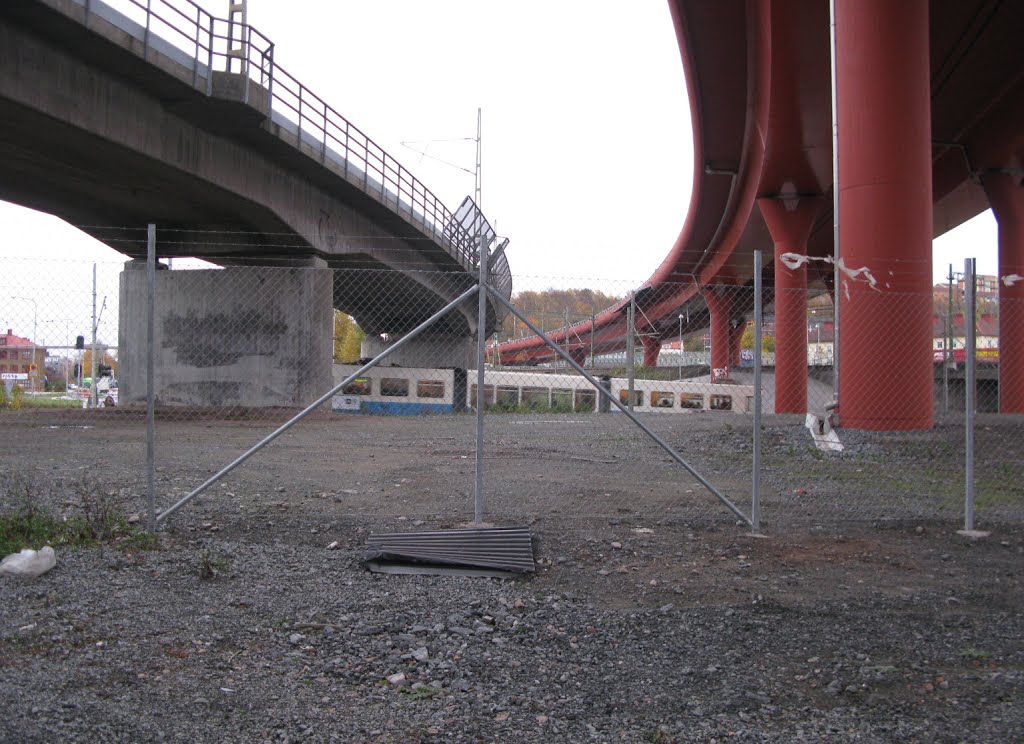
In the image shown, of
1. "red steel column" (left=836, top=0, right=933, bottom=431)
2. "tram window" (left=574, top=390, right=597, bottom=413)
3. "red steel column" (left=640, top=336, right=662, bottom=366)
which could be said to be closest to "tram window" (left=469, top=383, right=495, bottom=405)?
"tram window" (left=574, top=390, right=597, bottom=413)

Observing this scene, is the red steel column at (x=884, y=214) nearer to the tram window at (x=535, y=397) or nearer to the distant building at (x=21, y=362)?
the distant building at (x=21, y=362)

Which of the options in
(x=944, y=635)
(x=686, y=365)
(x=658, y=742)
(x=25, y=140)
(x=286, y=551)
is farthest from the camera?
(x=686, y=365)

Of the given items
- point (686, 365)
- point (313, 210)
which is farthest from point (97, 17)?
point (686, 365)

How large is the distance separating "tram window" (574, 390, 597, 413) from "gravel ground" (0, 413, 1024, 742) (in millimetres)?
22153

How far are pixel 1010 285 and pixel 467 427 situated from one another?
1808 cm

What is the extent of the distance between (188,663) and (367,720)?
111 cm

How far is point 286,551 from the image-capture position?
6074 millimetres

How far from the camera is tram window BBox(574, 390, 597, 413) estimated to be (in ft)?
98.9

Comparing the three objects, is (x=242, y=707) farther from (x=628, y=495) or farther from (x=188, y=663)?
(x=628, y=495)

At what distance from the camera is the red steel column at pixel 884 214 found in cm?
1297

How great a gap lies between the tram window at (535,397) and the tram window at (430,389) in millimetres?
3437

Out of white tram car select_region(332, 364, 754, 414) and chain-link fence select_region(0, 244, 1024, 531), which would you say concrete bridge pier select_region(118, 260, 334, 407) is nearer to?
chain-link fence select_region(0, 244, 1024, 531)

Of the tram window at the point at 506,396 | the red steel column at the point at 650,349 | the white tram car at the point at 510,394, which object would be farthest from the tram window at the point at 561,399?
the red steel column at the point at 650,349

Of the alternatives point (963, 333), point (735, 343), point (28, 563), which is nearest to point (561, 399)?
point (963, 333)
